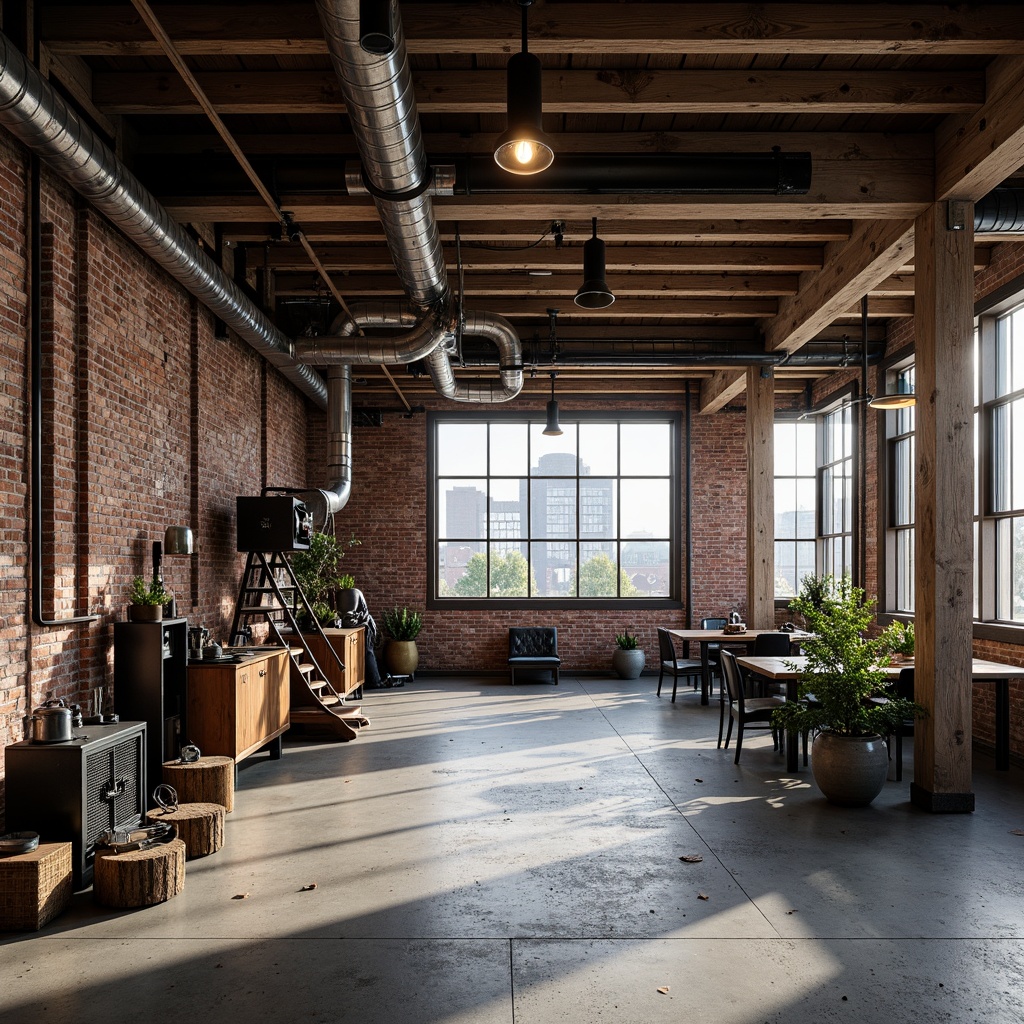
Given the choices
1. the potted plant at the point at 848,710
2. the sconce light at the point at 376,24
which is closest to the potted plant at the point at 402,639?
the potted plant at the point at 848,710

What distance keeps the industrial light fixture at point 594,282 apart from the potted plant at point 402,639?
7.57m

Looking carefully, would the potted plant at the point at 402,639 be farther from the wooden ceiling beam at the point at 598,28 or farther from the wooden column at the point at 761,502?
the wooden ceiling beam at the point at 598,28

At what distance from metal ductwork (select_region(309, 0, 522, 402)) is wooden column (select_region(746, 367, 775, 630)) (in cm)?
303

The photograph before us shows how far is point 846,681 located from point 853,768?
1.87ft

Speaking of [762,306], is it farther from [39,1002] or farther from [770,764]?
[39,1002]

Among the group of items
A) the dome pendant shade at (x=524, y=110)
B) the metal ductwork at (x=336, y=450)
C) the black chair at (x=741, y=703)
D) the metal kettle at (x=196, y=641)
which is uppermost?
the dome pendant shade at (x=524, y=110)

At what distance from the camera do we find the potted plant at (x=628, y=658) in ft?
41.5

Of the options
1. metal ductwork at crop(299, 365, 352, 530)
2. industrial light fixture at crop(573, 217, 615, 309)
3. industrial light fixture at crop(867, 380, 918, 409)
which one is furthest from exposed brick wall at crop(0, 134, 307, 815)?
industrial light fixture at crop(867, 380, 918, 409)

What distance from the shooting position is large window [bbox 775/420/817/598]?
13.6 metres

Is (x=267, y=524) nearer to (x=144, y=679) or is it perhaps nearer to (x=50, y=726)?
(x=144, y=679)

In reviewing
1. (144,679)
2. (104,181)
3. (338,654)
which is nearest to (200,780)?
(144,679)

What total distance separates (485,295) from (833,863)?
6.05m

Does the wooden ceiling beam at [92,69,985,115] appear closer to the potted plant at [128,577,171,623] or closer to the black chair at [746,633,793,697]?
the potted plant at [128,577,171,623]

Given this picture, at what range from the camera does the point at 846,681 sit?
18.9ft
